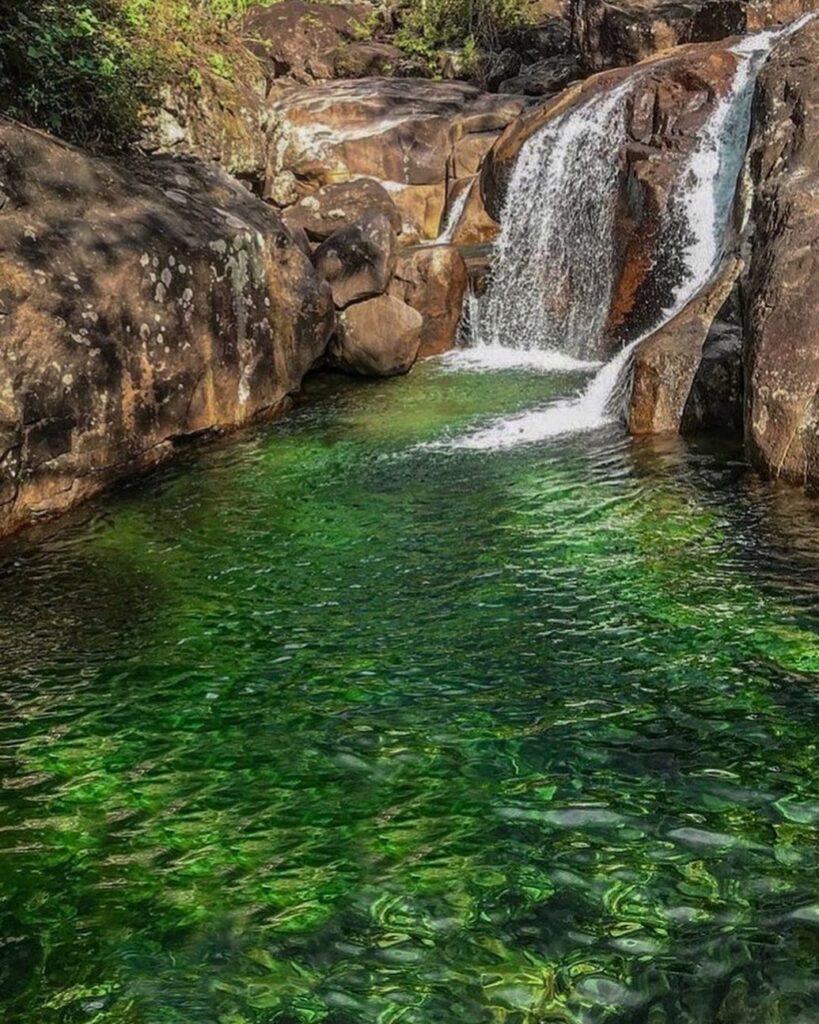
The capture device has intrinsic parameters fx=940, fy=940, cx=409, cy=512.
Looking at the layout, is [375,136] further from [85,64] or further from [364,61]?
[85,64]

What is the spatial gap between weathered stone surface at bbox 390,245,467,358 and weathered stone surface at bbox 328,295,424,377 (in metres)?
1.12

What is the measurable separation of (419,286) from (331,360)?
7.24 ft

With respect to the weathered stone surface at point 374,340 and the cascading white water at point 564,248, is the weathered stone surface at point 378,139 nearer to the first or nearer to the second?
the cascading white water at point 564,248

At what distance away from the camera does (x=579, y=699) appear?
16.1ft

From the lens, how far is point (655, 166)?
554 inches

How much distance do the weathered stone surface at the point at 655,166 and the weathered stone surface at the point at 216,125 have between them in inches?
249

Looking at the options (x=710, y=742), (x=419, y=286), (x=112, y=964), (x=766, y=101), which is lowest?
(x=112, y=964)

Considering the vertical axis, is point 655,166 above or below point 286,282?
above

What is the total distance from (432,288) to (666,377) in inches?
237

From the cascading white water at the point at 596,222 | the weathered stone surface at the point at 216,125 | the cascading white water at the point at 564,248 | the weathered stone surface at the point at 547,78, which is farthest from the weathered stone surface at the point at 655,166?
the weathered stone surface at the point at 216,125

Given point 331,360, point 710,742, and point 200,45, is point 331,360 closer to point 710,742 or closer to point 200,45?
point 200,45

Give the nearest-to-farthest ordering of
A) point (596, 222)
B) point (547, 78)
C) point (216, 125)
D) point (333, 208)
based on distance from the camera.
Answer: point (596, 222) < point (216, 125) < point (333, 208) < point (547, 78)

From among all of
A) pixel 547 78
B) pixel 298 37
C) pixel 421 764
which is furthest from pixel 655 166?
pixel 298 37

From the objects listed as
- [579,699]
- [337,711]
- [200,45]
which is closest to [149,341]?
[337,711]
